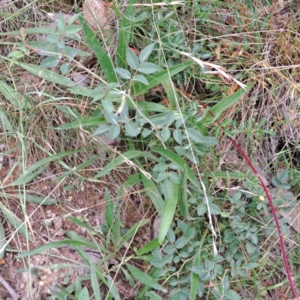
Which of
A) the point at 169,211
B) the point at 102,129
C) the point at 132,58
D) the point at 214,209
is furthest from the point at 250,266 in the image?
the point at 132,58

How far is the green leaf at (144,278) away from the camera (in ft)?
4.49

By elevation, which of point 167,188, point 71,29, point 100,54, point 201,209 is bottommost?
point 201,209

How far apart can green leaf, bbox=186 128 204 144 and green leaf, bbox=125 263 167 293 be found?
0.49m

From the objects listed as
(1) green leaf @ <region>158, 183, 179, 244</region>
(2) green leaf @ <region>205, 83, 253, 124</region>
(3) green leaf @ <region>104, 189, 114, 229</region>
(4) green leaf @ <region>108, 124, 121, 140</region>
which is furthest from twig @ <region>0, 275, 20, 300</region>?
(2) green leaf @ <region>205, 83, 253, 124</region>

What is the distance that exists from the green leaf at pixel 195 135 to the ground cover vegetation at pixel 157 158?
0.04m

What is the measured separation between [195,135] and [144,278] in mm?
513

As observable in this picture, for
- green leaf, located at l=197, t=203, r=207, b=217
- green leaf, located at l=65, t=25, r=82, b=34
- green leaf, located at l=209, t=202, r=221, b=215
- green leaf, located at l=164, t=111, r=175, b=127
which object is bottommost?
green leaf, located at l=209, t=202, r=221, b=215

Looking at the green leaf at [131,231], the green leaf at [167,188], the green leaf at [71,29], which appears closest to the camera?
the green leaf at [71,29]

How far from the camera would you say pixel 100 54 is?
136 centimetres

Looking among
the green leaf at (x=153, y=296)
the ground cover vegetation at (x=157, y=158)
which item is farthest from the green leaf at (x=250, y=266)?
the green leaf at (x=153, y=296)

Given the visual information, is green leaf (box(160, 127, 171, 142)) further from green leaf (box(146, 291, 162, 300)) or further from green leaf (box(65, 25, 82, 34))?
green leaf (box(146, 291, 162, 300))

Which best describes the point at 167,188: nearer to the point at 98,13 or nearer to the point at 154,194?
the point at 154,194

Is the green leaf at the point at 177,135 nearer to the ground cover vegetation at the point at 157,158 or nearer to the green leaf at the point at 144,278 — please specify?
the ground cover vegetation at the point at 157,158

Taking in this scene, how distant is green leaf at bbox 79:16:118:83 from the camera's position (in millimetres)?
1342
